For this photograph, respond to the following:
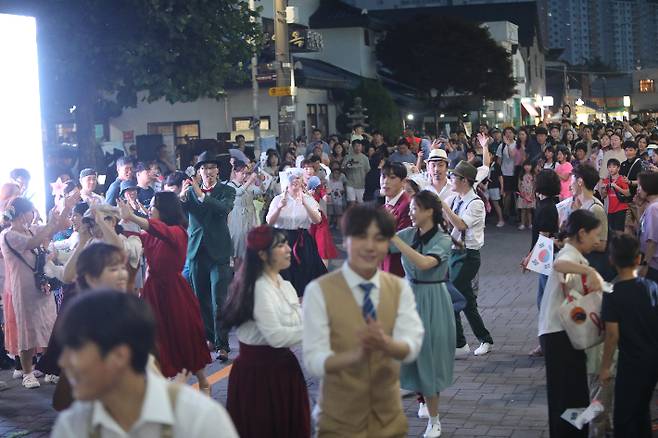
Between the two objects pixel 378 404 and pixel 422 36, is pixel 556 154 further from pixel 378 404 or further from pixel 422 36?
pixel 422 36

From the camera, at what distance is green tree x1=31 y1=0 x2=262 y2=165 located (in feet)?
69.4

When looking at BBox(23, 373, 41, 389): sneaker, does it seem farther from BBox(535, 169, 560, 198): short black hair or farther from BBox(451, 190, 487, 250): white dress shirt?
BBox(535, 169, 560, 198): short black hair

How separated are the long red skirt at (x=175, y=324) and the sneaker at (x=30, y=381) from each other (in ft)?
6.50

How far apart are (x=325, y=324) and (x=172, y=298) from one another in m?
3.83

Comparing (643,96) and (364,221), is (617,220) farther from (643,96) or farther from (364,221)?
(643,96)

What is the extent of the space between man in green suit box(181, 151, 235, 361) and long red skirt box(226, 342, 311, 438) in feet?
15.7

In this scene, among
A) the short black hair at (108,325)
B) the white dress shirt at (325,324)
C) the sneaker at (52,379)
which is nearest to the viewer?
the short black hair at (108,325)

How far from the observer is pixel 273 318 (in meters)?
5.66

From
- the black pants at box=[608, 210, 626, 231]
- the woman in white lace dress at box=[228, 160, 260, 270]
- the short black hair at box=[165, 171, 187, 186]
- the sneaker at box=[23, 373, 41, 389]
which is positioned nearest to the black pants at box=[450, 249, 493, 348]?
the short black hair at box=[165, 171, 187, 186]

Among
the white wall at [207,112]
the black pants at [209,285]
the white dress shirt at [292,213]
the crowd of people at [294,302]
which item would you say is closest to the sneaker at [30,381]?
the crowd of people at [294,302]

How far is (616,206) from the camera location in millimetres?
14094

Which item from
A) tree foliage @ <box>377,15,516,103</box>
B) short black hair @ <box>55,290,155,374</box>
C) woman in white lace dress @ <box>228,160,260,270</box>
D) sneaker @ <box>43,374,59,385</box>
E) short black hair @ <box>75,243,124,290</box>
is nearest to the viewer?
short black hair @ <box>55,290,155,374</box>

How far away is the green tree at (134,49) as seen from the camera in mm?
21156

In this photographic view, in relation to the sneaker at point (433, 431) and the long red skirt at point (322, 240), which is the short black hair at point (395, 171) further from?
the long red skirt at point (322, 240)
